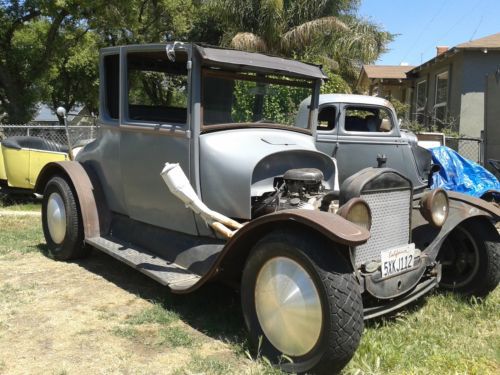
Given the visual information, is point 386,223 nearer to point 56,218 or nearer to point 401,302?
point 401,302

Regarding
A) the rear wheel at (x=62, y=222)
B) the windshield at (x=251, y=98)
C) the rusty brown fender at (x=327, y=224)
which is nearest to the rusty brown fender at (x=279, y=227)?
the rusty brown fender at (x=327, y=224)

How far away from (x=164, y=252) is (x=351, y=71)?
17.2 metres

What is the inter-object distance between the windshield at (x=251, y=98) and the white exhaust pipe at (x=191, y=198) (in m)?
0.49

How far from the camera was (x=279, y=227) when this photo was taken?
2.98 meters

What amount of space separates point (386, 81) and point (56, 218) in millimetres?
18086

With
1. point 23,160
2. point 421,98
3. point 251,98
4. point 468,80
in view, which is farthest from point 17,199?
point 421,98

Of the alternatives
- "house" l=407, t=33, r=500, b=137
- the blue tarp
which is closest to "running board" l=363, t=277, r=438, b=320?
the blue tarp

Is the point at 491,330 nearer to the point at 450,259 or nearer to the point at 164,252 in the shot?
the point at 450,259

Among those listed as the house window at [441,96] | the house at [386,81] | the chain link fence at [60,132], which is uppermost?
the house at [386,81]

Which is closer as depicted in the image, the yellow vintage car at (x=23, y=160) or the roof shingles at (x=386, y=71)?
the yellow vintage car at (x=23, y=160)

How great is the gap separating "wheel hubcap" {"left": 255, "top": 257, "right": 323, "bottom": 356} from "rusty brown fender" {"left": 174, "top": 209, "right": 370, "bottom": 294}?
217 millimetres

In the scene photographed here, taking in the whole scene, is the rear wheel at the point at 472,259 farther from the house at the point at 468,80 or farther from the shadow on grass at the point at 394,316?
the house at the point at 468,80

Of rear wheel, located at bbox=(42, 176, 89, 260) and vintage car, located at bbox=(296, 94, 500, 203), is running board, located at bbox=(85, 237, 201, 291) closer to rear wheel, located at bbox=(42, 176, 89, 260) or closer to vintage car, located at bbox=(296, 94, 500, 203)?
rear wheel, located at bbox=(42, 176, 89, 260)

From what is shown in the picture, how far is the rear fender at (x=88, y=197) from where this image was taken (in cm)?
467
